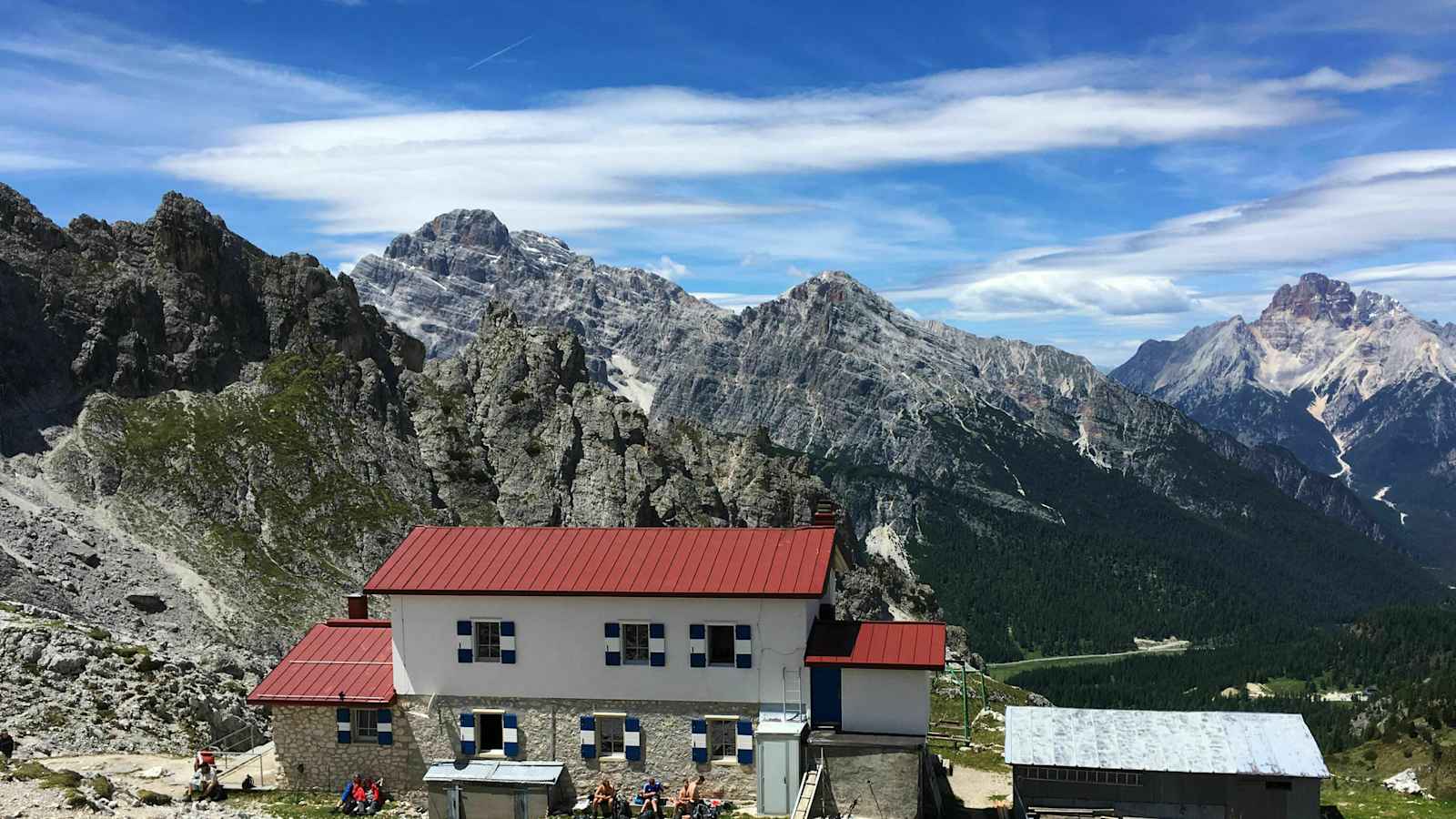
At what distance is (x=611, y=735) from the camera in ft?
172

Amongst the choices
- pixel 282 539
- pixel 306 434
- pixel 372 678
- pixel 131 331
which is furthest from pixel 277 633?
pixel 372 678

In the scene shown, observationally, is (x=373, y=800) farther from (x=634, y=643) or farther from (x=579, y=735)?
(x=634, y=643)

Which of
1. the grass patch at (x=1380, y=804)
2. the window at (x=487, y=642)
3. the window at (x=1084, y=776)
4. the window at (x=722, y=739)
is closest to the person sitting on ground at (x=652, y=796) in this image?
Answer: the window at (x=722, y=739)

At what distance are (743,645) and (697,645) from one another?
1.86 m

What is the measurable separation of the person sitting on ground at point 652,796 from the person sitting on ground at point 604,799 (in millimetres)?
1223

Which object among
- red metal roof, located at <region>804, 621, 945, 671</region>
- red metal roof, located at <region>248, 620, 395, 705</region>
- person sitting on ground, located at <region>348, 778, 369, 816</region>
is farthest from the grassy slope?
red metal roof, located at <region>248, 620, 395, 705</region>

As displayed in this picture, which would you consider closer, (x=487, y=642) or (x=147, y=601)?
(x=487, y=642)

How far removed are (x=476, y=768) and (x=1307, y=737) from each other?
107 feet

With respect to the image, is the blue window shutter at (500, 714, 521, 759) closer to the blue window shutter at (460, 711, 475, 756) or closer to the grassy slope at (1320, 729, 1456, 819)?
the blue window shutter at (460, 711, 475, 756)

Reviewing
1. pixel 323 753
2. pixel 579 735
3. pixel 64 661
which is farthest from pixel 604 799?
pixel 64 661

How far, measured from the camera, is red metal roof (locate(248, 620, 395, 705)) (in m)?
53.4

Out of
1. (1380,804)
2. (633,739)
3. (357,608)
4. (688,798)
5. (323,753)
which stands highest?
(357,608)

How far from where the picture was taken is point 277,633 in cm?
10769

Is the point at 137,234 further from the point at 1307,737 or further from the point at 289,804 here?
the point at 1307,737
